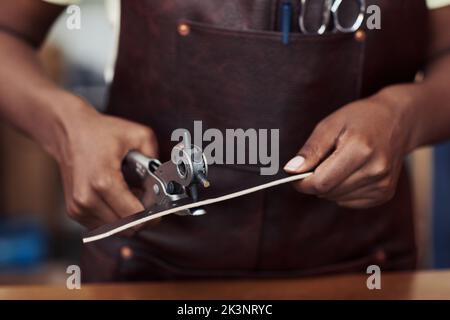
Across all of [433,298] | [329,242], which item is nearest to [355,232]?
[329,242]

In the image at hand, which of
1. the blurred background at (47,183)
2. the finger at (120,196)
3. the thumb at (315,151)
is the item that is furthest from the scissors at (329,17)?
the blurred background at (47,183)

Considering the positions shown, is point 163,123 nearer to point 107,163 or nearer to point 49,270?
point 107,163

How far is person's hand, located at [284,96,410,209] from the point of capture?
2.49ft

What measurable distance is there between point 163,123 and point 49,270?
1.69 meters

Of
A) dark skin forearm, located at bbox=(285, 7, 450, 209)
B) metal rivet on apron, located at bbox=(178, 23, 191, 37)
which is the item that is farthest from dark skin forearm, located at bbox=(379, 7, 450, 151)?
metal rivet on apron, located at bbox=(178, 23, 191, 37)

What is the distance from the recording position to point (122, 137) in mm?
848

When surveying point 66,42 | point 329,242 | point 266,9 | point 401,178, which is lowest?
point 329,242

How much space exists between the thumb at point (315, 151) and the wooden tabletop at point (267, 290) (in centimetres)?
18

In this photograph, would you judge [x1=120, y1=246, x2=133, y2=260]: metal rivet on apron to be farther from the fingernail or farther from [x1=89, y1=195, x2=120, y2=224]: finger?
the fingernail

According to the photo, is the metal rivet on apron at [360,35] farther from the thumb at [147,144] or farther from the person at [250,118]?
the thumb at [147,144]

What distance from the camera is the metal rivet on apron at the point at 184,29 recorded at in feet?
2.89

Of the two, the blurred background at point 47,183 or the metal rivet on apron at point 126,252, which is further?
the blurred background at point 47,183

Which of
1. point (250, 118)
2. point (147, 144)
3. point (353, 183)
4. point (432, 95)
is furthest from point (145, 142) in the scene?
point (432, 95)

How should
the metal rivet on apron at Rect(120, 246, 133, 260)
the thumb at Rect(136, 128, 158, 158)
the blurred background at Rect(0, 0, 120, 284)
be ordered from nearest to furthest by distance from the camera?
the thumb at Rect(136, 128, 158, 158) < the metal rivet on apron at Rect(120, 246, 133, 260) < the blurred background at Rect(0, 0, 120, 284)
